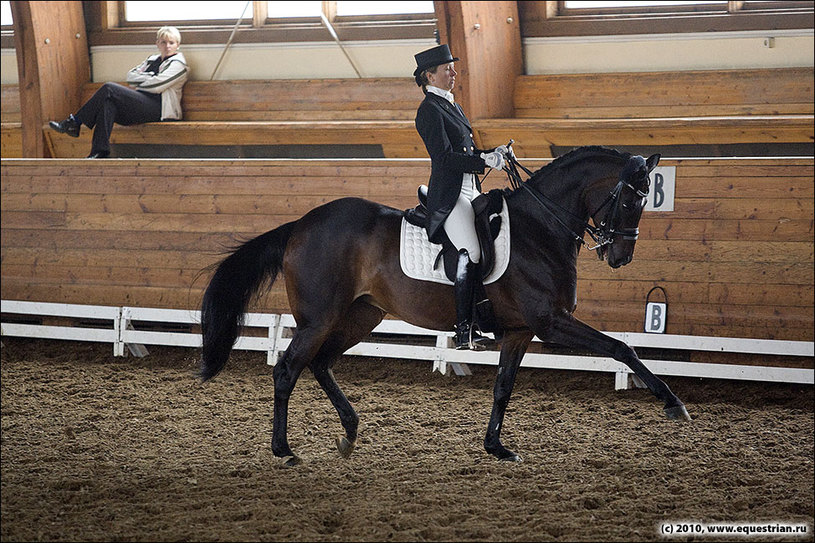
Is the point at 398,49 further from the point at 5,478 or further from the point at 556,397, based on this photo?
the point at 5,478

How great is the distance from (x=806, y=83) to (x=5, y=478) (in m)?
5.67

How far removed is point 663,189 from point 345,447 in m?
2.84

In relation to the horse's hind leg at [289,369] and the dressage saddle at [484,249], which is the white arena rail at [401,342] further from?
the dressage saddle at [484,249]

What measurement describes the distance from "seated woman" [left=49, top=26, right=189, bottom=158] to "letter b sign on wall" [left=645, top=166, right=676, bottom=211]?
4.31 meters

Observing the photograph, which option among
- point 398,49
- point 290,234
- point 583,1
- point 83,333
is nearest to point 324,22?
point 398,49

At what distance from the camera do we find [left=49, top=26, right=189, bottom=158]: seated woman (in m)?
7.38

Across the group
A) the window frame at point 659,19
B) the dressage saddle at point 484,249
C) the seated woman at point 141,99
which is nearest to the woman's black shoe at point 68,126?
the seated woman at point 141,99

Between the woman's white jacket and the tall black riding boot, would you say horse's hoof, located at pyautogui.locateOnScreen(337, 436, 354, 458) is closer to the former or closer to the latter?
the tall black riding boot

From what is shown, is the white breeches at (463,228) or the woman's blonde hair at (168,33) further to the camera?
the woman's blonde hair at (168,33)

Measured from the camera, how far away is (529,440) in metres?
4.40

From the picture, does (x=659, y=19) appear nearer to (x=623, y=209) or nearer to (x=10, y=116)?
(x=623, y=209)

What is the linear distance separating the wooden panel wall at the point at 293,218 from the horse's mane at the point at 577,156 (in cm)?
195

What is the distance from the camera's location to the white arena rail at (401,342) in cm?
536

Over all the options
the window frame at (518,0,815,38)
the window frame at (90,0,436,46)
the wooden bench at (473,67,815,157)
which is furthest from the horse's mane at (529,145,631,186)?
the window frame at (90,0,436,46)
